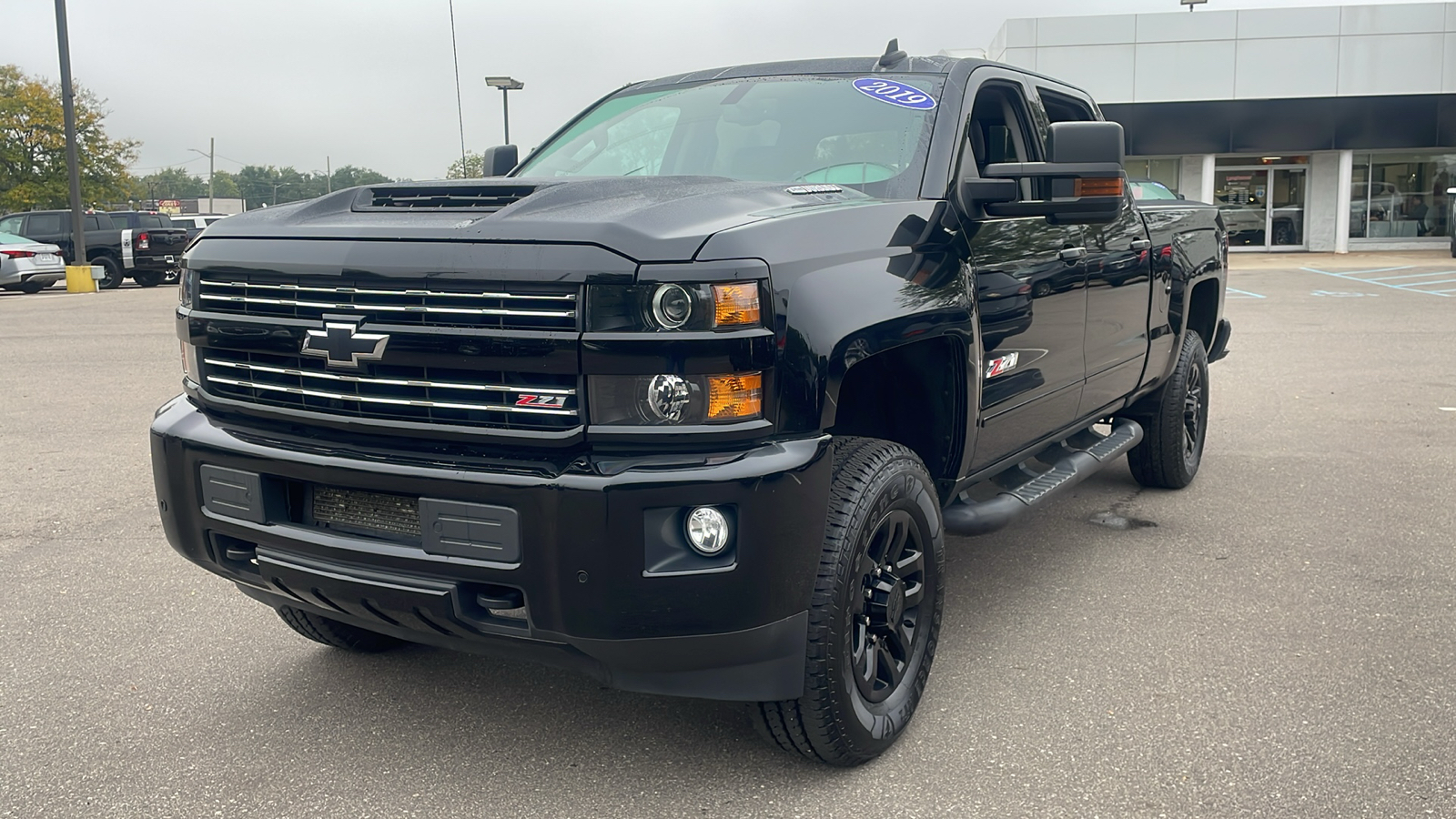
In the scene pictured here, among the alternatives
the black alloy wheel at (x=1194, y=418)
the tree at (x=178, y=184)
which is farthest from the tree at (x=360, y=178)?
the tree at (x=178, y=184)

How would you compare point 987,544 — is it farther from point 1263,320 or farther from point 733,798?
point 1263,320

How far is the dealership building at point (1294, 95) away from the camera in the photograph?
28609 mm

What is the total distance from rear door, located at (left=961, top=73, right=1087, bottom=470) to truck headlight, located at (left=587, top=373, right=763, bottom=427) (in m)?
1.16

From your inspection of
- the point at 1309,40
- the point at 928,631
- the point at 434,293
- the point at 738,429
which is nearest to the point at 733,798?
the point at 928,631

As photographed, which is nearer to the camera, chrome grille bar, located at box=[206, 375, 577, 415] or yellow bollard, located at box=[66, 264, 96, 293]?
chrome grille bar, located at box=[206, 375, 577, 415]

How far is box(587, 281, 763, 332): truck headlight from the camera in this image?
243 centimetres

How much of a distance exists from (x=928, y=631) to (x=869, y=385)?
0.68 meters

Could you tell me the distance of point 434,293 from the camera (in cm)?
255

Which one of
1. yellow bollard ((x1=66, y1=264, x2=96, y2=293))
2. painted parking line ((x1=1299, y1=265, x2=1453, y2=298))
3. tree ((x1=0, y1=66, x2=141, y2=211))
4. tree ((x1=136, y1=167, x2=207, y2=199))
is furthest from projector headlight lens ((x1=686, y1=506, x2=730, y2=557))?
tree ((x1=136, y1=167, x2=207, y2=199))

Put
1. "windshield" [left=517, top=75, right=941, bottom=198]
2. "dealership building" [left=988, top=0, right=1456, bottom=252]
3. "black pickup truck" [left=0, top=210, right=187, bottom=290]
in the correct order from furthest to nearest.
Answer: "dealership building" [left=988, top=0, right=1456, bottom=252], "black pickup truck" [left=0, top=210, right=187, bottom=290], "windshield" [left=517, top=75, right=941, bottom=198]

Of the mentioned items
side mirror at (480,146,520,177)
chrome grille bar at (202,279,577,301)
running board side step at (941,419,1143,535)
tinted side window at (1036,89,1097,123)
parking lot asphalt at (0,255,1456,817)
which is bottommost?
parking lot asphalt at (0,255,1456,817)

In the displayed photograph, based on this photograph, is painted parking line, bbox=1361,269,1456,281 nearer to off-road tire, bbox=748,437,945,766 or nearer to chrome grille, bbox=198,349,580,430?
off-road tire, bbox=748,437,945,766

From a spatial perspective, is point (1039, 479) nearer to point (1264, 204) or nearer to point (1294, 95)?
point (1294, 95)

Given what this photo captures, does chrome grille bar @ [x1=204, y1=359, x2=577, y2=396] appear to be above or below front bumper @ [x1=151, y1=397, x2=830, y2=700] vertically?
above
